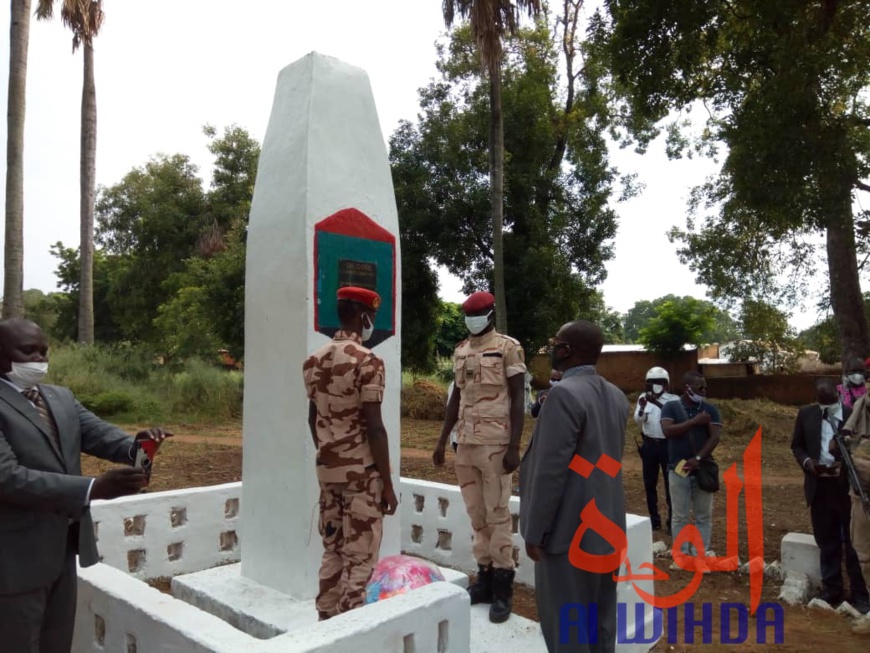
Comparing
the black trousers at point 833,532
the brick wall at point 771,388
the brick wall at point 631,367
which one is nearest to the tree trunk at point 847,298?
the black trousers at point 833,532

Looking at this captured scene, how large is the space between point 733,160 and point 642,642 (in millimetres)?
4911

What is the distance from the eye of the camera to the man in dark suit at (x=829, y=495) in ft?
15.4

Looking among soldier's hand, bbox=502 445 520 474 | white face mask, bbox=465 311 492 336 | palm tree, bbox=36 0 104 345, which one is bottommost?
soldier's hand, bbox=502 445 520 474

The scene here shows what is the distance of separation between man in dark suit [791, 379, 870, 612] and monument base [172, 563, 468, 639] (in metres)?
2.66

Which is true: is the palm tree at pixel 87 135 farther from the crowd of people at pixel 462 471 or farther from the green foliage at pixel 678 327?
the green foliage at pixel 678 327

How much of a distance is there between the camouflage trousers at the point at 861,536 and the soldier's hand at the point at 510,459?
2.40 metres

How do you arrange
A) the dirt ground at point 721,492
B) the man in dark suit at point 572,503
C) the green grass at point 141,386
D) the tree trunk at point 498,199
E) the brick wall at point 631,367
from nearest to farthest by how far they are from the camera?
the man in dark suit at point 572,503, the dirt ground at point 721,492, the tree trunk at point 498,199, the green grass at point 141,386, the brick wall at point 631,367

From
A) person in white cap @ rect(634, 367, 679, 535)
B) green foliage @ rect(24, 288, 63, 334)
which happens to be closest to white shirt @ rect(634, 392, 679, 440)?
person in white cap @ rect(634, 367, 679, 535)

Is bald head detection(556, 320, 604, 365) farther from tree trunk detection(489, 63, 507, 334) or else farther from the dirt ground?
tree trunk detection(489, 63, 507, 334)

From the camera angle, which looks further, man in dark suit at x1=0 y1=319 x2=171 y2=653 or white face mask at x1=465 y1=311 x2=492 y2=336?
white face mask at x1=465 y1=311 x2=492 y2=336

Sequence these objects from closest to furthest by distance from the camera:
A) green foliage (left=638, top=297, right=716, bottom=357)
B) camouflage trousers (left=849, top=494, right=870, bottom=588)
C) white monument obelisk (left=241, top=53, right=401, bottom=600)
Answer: white monument obelisk (left=241, top=53, right=401, bottom=600) → camouflage trousers (left=849, top=494, right=870, bottom=588) → green foliage (left=638, top=297, right=716, bottom=357)

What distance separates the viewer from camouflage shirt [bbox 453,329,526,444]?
394cm

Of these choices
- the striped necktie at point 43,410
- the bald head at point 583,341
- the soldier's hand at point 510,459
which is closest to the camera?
the striped necktie at point 43,410

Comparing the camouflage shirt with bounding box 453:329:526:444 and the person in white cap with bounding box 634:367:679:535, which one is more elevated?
the camouflage shirt with bounding box 453:329:526:444
